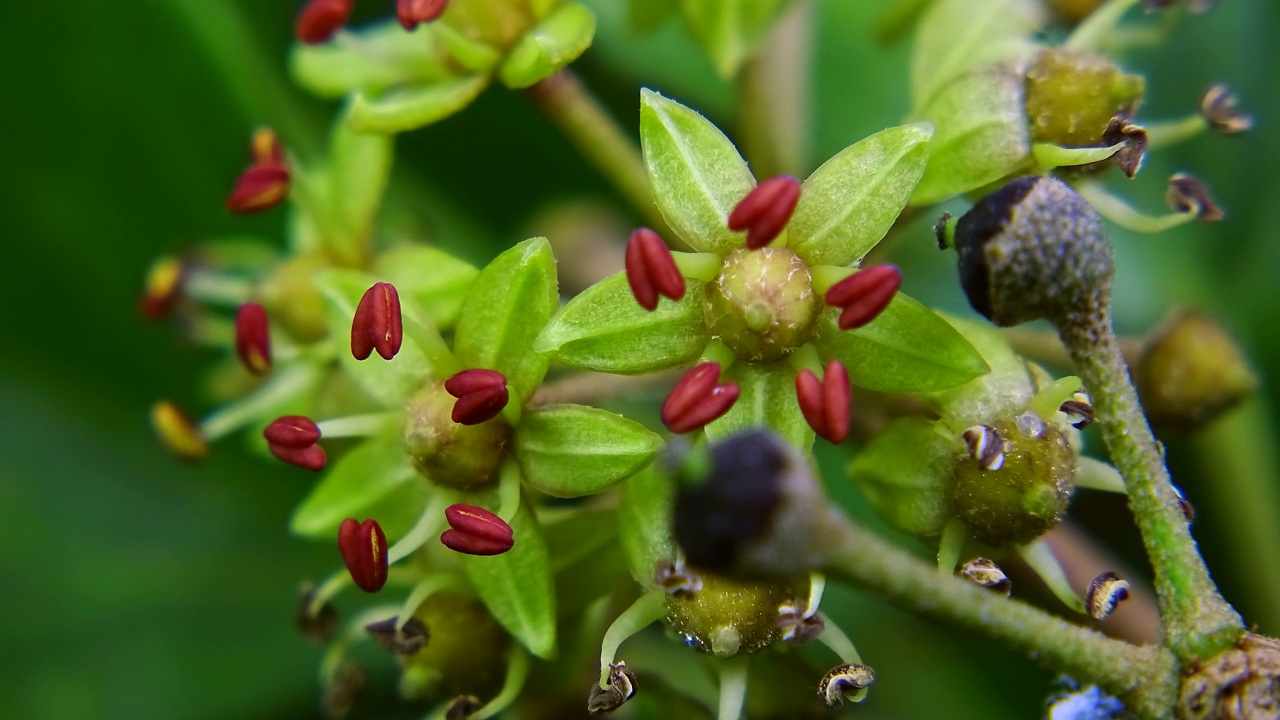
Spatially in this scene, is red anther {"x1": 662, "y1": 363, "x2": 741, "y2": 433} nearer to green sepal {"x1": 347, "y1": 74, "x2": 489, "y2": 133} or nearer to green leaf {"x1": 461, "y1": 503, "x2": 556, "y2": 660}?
green leaf {"x1": 461, "y1": 503, "x2": 556, "y2": 660}

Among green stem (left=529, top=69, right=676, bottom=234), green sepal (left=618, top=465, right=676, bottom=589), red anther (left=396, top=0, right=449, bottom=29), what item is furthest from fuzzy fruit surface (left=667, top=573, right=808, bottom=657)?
red anther (left=396, top=0, right=449, bottom=29)

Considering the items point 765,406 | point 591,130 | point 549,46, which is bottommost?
point 765,406

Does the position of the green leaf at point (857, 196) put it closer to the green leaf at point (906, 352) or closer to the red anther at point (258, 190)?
the green leaf at point (906, 352)

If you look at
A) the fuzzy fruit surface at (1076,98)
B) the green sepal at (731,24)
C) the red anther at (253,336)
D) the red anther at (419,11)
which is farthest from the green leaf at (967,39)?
the red anther at (253,336)

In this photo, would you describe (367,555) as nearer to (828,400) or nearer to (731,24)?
(828,400)

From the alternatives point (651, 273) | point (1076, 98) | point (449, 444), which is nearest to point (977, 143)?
point (1076, 98)

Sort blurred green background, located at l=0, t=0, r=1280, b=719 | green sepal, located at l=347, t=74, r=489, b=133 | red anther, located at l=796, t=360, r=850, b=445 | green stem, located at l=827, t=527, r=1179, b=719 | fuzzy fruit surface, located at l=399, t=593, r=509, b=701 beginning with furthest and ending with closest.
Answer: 1. blurred green background, located at l=0, t=0, r=1280, b=719
2. green sepal, located at l=347, t=74, r=489, b=133
3. fuzzy fruit surface, located at l=399, t=593, r=509, b=701
4. red anther, located at l=796, t=360, r=850, b=445
5. green stem, located at l=827, t=527, r=1179, b=719
